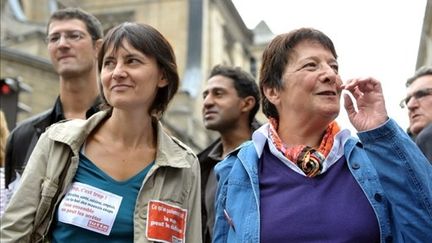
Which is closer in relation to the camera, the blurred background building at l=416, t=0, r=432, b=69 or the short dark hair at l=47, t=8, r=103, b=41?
the short dark hair at l=47, t=8, r=103, b=41

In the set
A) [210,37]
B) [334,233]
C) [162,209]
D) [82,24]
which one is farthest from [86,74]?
[210,37]

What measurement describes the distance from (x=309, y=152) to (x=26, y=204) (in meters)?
1.33

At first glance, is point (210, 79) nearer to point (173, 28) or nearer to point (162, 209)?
point (162, 209)

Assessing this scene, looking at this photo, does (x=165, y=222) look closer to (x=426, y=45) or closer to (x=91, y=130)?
(x=91, y=130)

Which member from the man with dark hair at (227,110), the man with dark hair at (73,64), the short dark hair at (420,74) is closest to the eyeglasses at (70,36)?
the man with dark hair at (73,64)

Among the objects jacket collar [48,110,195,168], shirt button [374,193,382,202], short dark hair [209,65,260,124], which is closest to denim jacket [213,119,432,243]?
shirt button [374,193,382,202]

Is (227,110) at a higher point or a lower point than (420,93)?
lower

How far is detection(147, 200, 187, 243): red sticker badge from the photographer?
2.77m

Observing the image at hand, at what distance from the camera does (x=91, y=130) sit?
303 cm

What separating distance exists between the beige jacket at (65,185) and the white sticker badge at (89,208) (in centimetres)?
5

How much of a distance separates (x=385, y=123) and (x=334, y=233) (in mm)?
507

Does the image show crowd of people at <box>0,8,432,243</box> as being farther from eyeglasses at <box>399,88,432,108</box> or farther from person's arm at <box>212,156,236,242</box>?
eyeglasses at <box>399,88,432,108</box>

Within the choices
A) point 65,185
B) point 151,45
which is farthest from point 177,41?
point 65,185

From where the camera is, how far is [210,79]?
18.4 ft
